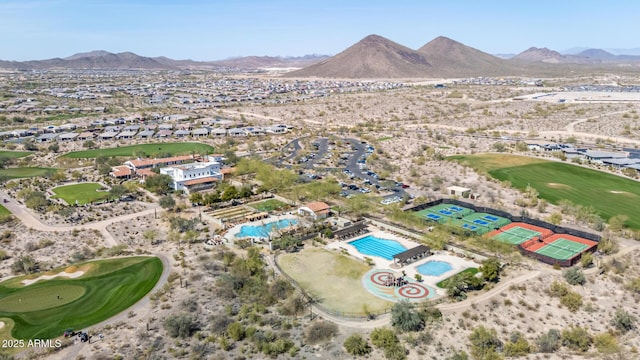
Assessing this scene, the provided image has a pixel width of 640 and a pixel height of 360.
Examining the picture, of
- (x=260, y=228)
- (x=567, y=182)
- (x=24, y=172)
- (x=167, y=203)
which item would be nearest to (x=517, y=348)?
(x=260, y=228)

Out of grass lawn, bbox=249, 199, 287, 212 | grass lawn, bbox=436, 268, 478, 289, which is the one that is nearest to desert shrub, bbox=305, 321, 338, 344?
grass lawn, bbox=436, 268, 478, 289

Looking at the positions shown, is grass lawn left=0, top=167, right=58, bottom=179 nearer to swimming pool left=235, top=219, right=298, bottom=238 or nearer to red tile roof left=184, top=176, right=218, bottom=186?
red tile roof left=184, top=176, right=218, bottom=186

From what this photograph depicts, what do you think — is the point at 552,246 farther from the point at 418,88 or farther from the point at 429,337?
the point at 418,88

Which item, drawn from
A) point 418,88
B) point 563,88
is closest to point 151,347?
point 418,88

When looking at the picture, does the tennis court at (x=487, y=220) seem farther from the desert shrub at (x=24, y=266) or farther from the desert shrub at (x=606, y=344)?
the desert shrub at (x=24, y=266)

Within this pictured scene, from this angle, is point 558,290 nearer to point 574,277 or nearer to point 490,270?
point 574,277
